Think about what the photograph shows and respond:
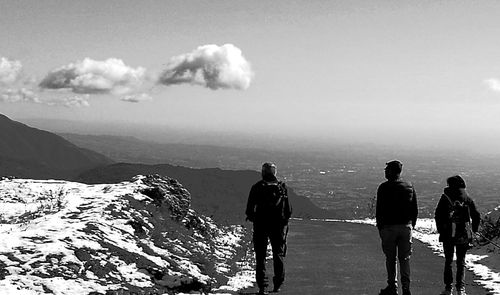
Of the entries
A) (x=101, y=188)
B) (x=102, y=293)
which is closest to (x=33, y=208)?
(x=101, y=188)

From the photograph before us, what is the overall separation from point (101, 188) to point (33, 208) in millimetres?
2569

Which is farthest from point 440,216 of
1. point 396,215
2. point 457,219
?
point 396,215

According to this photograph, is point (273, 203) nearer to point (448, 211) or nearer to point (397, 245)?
point (397, 245)

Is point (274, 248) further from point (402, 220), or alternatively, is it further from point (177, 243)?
point (177, 243)

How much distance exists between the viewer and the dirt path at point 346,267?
1112cm

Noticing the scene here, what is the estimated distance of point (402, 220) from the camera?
910 cm

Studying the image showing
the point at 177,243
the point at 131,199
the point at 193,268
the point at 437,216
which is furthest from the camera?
the point at 131,199

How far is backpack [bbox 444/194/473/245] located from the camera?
959 centimetres

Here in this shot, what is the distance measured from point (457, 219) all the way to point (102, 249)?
25.4 ft

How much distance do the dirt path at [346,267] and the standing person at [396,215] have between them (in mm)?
1852

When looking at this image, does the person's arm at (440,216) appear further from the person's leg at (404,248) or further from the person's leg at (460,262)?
the person's leg at (404,248)

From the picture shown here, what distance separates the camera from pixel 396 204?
9.09 meters

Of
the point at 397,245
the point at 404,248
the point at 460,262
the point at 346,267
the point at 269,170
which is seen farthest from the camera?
the point at 346,267

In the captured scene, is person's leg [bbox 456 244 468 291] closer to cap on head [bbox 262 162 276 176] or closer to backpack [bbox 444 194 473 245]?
backpack [bbox 444 194 473 245]
